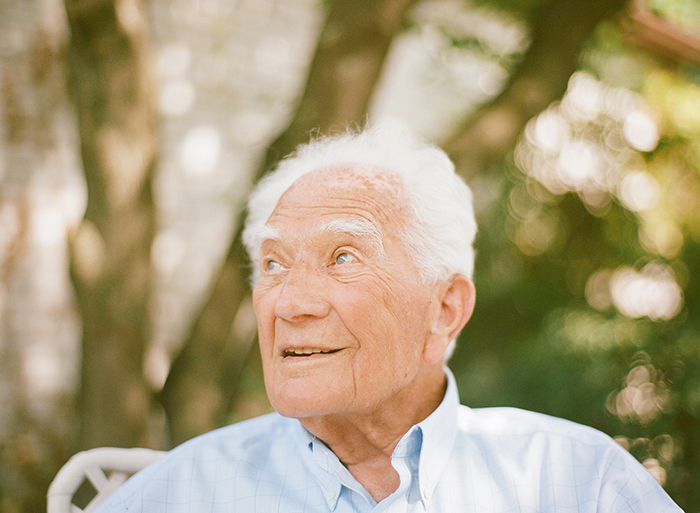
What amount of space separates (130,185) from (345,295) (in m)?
1.40

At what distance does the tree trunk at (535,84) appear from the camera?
258cm

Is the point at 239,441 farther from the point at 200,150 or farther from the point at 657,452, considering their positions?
the point at 200,150

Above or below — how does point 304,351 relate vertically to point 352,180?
below

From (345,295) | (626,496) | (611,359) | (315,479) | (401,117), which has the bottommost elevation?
(611,359)

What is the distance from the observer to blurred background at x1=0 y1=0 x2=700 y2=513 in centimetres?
233

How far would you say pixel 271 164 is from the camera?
2482 millimetres

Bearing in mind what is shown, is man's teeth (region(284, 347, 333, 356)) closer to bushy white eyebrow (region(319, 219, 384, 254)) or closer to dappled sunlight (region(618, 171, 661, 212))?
bushy white eyebrow (region(319, 219, 384, 254))

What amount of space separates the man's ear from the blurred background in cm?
110

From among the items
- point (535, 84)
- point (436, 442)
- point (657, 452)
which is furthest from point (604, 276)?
point (436, 442)

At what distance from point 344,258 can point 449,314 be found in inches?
14.5

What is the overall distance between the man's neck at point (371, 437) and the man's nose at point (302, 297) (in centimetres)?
30

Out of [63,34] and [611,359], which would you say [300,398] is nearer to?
[611,359]

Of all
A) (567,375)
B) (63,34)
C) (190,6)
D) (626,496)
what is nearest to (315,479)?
(626,496)

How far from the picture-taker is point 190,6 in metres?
3.83
